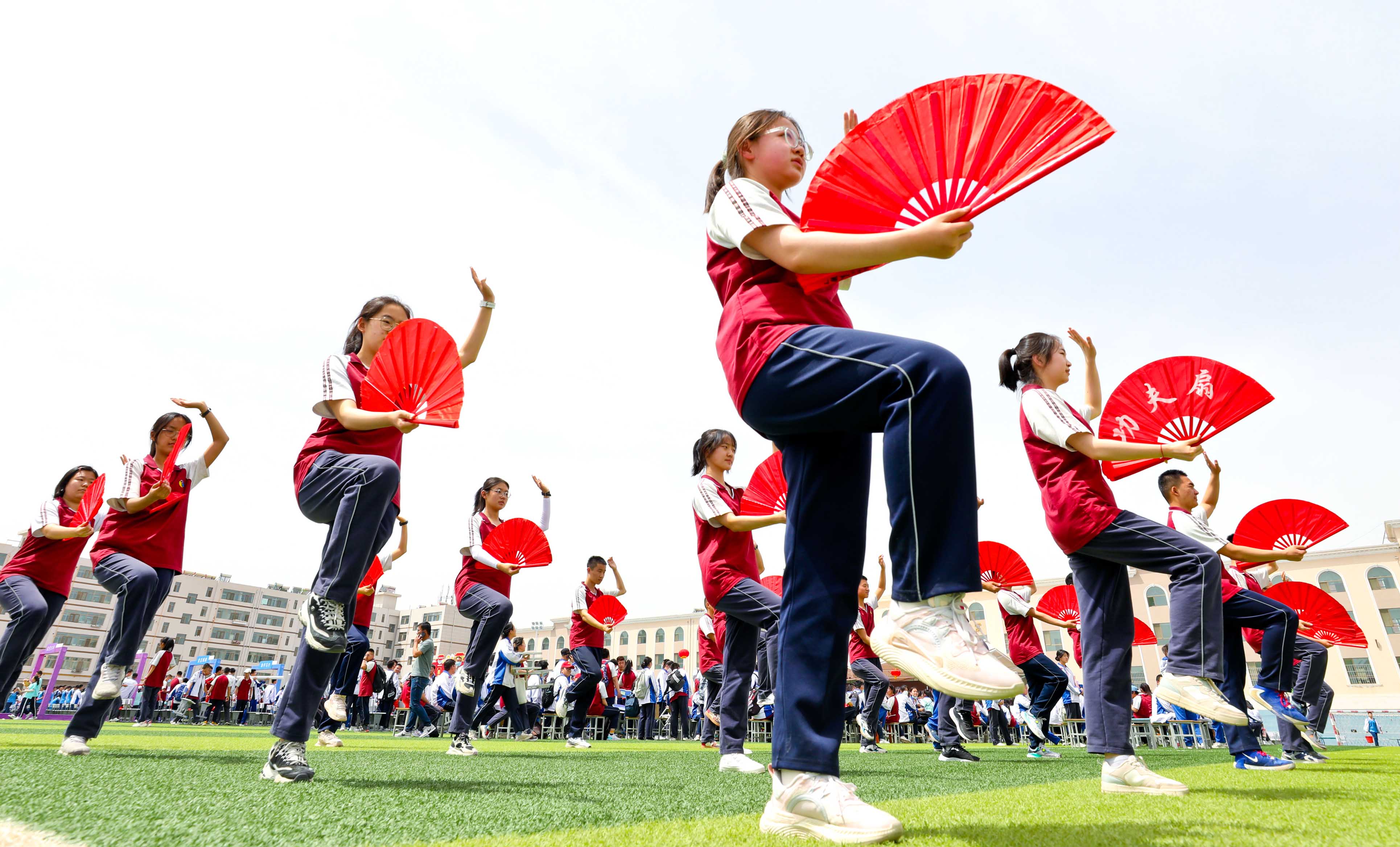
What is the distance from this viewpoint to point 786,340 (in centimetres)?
187

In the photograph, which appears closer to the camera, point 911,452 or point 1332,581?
point 911,452

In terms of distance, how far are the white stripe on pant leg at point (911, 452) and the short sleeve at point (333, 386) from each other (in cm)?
249

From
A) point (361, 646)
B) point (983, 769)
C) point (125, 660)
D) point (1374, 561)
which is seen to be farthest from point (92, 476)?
point (1374, 561)

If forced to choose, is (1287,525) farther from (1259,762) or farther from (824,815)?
(824,815)

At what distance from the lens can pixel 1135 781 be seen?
9.69 feet

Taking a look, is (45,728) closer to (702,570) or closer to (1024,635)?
(702,570)

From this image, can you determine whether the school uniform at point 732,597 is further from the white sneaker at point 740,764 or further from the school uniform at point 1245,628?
the school uniform at point 1245,628

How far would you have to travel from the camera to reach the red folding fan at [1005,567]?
8.62m

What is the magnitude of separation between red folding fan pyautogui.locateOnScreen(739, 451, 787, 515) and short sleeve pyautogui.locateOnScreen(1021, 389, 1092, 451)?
1.97m

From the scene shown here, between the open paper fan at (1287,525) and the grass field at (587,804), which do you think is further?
the open paper fan at (1287,525)

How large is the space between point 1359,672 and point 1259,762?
67.0 m

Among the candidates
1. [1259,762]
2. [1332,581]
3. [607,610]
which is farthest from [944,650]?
[1332,581]

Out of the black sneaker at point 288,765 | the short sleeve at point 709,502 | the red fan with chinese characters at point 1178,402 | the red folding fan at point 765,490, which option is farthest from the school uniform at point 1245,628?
the black sneaker at point 288,765

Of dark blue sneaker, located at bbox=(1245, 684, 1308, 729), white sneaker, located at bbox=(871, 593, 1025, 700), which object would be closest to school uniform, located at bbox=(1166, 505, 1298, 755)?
dark blue sneaker, located at bbox=(1245, 684, 1308, 729)
